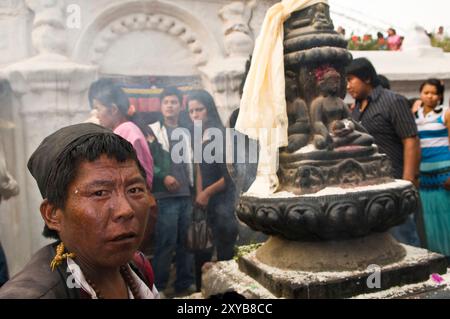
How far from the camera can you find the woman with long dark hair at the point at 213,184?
429 centimetres

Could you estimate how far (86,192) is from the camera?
1.29m

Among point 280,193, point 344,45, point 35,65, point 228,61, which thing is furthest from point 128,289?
point 228,61

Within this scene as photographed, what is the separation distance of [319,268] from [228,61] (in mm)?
2987

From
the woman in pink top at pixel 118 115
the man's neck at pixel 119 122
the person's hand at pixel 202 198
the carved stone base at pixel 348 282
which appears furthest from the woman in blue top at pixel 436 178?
the man's neck at pixel 119 122

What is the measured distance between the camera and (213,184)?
171 inches

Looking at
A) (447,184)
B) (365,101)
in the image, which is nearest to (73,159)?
(365,101)

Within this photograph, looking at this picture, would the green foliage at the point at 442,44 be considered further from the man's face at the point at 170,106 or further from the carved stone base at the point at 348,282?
the carved stone base at the point at 348,282

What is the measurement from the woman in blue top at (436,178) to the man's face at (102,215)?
363cm

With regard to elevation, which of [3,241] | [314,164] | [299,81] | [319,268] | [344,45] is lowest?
[3,241]

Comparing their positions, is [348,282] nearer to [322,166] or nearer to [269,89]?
[322,166]

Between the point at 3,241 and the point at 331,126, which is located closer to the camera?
the point at 331,126

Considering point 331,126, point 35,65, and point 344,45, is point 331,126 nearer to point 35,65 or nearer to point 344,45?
point 344,45

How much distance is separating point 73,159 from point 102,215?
0.61 feet

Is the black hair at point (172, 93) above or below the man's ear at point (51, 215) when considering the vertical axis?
above
